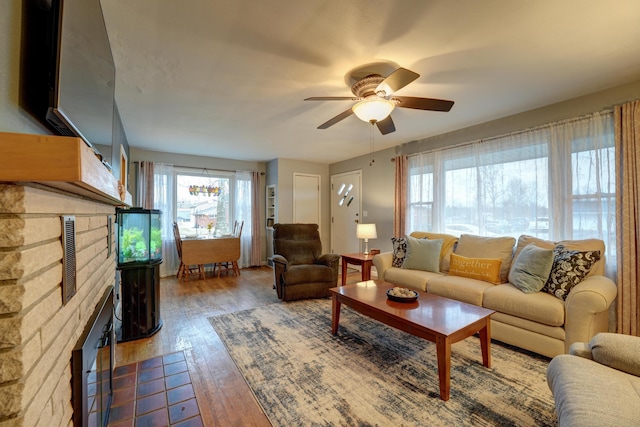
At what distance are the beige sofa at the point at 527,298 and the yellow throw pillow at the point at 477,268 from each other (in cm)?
4

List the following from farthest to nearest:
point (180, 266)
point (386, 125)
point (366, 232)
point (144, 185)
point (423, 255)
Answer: point (180, 266), point (144, 185), point (366, 232), point (423, 255), point (386, 125)

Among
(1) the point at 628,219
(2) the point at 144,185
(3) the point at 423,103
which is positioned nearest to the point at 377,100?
(3) the point at 423,103

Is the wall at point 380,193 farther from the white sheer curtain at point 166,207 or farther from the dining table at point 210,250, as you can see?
the white sheer curtain at point 166,207

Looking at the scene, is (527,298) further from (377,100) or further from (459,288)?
(377,100)

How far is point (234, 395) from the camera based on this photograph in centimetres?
172

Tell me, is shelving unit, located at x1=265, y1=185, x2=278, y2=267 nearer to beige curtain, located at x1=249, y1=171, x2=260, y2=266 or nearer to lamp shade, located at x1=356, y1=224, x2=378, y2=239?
beige curtain, located at x1=249, y1=171, x2=260, y2=266

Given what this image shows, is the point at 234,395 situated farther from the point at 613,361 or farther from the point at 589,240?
the point at 589,240

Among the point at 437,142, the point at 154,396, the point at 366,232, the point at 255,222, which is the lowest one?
the point at 154,396

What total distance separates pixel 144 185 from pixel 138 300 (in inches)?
113

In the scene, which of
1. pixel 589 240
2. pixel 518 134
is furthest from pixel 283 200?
pixel 589 240

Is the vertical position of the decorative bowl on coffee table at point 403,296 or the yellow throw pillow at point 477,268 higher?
the yellow throw pillow at point 477,268

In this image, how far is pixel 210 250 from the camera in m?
4.70

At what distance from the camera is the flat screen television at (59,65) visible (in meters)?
0.67

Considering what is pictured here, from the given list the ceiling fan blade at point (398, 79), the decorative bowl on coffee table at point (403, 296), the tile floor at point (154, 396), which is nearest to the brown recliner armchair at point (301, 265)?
the decorative bowl on coffee table at point (403, 296)
